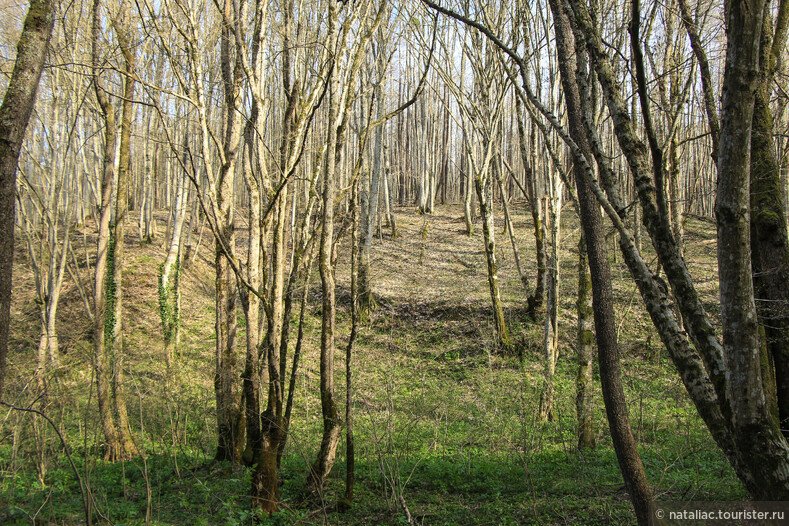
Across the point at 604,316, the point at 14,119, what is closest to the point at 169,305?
the point at 14,119

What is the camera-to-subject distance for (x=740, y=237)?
203 centimetres

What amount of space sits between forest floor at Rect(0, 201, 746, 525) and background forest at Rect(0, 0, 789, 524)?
0.07 m

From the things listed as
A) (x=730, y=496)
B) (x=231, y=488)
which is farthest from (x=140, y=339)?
(x=730, y=496)

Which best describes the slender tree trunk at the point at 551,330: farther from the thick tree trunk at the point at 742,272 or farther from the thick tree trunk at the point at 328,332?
the thick tree trunk at the point at 742,272

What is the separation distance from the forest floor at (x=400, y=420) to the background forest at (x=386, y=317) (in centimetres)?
7

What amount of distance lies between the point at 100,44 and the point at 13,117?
15.4ft

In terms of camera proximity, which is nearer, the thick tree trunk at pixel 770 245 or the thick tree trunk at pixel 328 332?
the thick tree trunk at pixel 770 245

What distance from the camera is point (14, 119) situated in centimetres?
259

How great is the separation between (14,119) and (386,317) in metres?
10.8

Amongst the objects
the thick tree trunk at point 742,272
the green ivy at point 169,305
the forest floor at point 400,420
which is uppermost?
the thick tree trunk at point 742,272

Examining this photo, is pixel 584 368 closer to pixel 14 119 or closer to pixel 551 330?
pixel 551 330

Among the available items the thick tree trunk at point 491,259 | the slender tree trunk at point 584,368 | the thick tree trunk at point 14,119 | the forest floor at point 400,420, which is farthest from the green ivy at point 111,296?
the thick tree trunk at point 491,259

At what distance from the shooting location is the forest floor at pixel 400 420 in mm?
4461

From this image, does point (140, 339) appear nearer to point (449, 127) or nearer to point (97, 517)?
point (97, 517)
